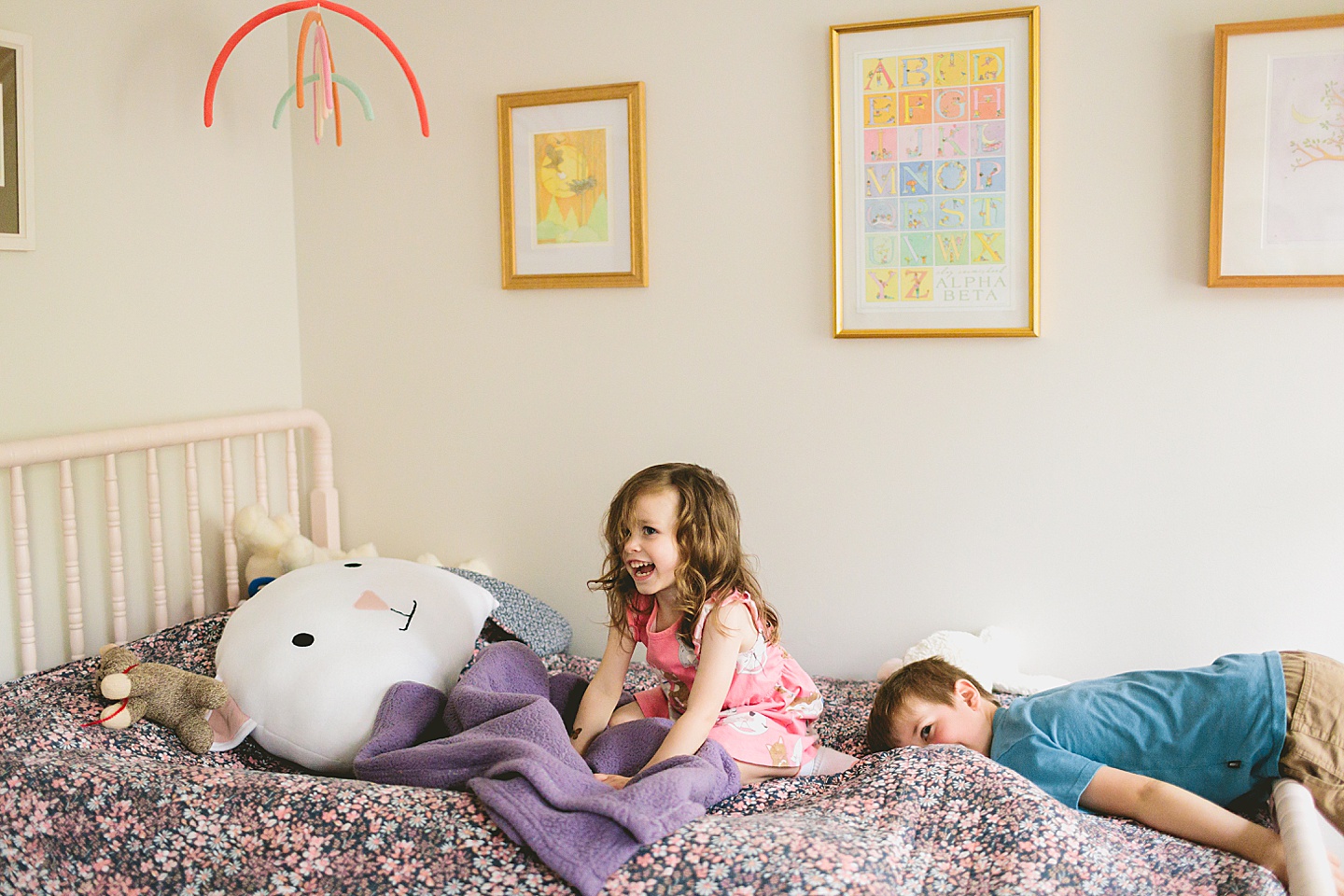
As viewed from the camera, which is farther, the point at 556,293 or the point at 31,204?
the point at 556,293

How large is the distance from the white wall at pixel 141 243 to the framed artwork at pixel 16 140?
34 millimetres

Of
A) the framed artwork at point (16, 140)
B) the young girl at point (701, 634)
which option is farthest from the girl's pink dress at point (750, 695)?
the framed artwork at point (16, 140)

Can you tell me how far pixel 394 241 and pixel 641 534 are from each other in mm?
1116

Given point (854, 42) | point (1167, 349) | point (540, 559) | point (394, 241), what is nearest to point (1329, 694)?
point (1167, 349)

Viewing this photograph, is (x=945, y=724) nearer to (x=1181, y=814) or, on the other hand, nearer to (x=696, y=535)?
(x=1181, y=814)

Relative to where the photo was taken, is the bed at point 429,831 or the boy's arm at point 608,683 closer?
→ the bed at point 429,831

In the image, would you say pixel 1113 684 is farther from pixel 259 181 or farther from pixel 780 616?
pixel 259 181

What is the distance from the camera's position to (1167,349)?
78.3 inches

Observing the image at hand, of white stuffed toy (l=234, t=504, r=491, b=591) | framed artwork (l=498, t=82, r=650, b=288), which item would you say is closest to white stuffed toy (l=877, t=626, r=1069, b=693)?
framed artwork (l=498, t=82, r=650, b=288)

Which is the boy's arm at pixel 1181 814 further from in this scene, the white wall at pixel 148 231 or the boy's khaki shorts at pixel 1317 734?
the white wall at pixel 148 231

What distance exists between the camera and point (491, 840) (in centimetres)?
133

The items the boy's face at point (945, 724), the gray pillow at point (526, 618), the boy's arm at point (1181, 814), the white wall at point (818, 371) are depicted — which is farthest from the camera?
the gray pillow at point (526, 618)

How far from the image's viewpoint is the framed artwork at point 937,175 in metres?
2.03

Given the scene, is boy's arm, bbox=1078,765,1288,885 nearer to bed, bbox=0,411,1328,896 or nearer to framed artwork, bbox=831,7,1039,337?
bed, bbox=0,411,1328,896
